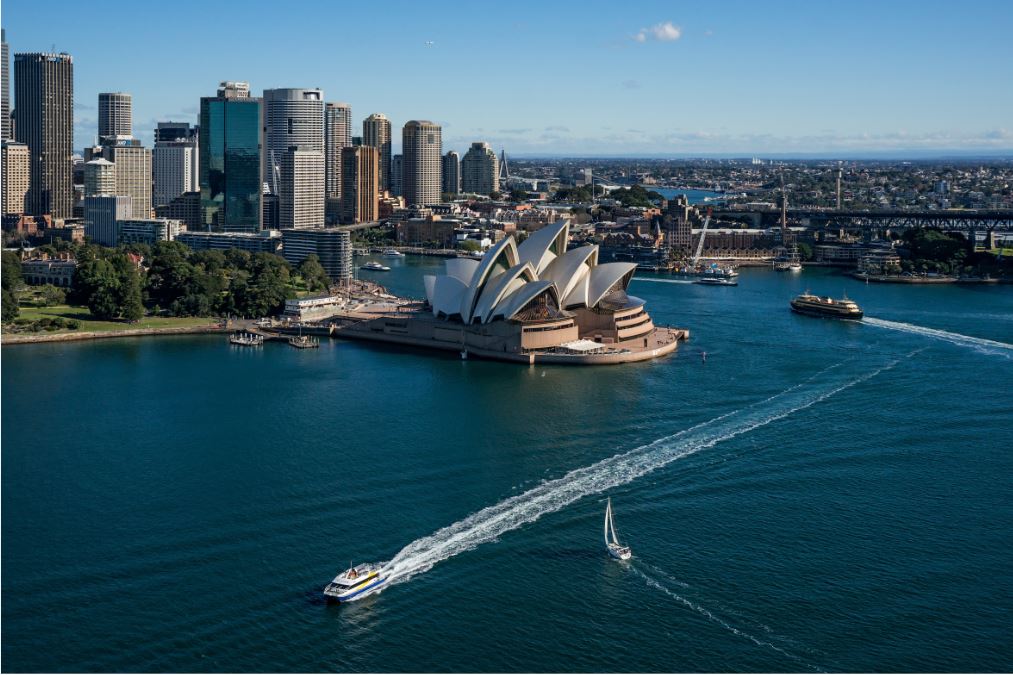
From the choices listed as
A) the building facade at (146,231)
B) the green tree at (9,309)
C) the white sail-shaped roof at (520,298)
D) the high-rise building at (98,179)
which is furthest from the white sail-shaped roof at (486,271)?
the high-rise building at (98,179)

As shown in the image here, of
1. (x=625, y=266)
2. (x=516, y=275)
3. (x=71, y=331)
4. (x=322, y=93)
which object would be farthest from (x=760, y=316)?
(x=322, y=93)

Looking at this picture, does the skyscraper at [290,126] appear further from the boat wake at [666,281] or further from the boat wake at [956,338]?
the boat wake at [956,338]

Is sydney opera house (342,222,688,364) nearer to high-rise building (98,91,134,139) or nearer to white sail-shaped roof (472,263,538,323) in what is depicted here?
white sail-shaped roof (472,263,538,323)

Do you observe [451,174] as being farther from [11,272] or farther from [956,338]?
[956,338]

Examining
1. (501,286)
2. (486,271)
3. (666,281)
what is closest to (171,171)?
(666,281)

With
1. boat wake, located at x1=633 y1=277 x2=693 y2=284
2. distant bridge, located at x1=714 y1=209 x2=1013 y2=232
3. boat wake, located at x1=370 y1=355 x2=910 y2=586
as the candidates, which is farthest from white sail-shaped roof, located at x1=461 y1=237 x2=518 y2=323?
distant bridge, located at x1=714 y1=209 x2=1013 y2=232

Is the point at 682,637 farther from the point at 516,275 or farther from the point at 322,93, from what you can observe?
the point at 322,93
